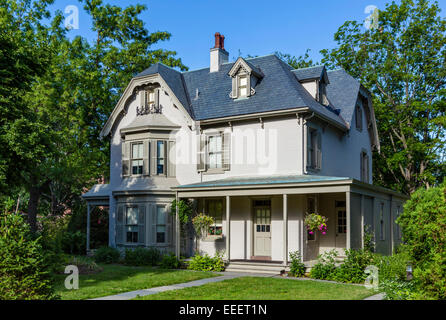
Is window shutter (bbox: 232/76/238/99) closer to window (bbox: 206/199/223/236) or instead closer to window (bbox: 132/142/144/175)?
window (bbox: 206/199/223/236)

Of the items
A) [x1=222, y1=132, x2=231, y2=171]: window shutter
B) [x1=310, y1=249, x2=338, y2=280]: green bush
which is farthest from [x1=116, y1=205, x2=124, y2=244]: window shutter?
[x1=310, y1=249, x2=338, y2=280]: green bush

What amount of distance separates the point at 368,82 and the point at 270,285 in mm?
23811

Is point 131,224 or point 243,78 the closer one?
point 243,78

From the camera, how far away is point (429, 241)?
30.3 ft

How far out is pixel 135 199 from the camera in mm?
21688

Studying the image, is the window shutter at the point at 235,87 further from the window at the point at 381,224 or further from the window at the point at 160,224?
the window at the point at 381,224

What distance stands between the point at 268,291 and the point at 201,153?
9.53 metres

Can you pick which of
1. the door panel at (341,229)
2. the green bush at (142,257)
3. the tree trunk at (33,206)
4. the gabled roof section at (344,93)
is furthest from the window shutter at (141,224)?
the gabled roof section at (344,93)

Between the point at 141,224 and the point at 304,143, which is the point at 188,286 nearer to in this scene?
the point at 304,143

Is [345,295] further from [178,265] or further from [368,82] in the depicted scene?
[368,82]

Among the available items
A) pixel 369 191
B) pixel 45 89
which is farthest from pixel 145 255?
pixel 45 89

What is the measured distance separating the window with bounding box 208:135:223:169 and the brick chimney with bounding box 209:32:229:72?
4.77 m

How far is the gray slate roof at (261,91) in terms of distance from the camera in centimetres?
1981

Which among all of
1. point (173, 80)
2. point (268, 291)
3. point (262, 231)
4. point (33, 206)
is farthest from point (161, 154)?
point (33, 206)
